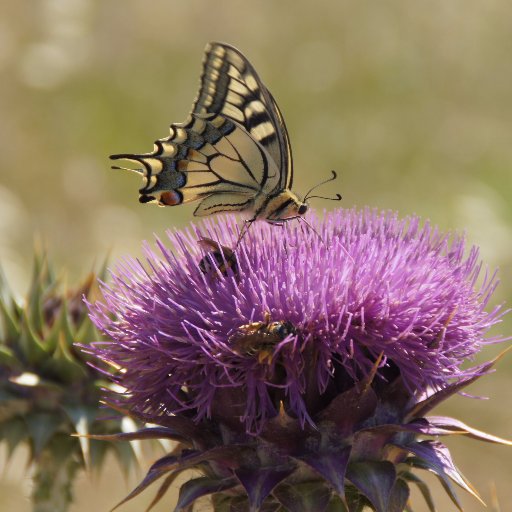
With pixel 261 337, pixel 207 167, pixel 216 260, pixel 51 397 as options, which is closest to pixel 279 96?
pixel 207 167

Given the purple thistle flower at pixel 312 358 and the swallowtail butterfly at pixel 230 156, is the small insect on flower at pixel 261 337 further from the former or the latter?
the swallowtail butterfly at pixel 230 156

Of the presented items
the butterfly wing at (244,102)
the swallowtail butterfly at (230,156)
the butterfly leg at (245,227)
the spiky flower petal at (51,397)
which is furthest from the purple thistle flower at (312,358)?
the spiky flower petal at (51,397)

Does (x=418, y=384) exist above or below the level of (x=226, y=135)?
below

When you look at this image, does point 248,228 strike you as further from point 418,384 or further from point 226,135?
point 418,384

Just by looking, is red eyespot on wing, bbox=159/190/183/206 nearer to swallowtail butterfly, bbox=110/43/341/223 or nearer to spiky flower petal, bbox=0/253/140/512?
swallowtail butterfly, bbox=110/43/341/223

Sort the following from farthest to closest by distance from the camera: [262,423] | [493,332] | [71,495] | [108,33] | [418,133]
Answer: [108,33], [418,133], [493,332], [71,495], [262,423]

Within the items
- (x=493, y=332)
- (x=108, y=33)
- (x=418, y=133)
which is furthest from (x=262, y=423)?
(x=108, y=33)

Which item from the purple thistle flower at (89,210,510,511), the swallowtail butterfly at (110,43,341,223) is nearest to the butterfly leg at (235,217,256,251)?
the swallowtail butterfly at (110,43,341,223)

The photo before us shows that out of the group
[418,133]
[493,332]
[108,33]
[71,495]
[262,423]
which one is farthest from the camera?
[108,33]
